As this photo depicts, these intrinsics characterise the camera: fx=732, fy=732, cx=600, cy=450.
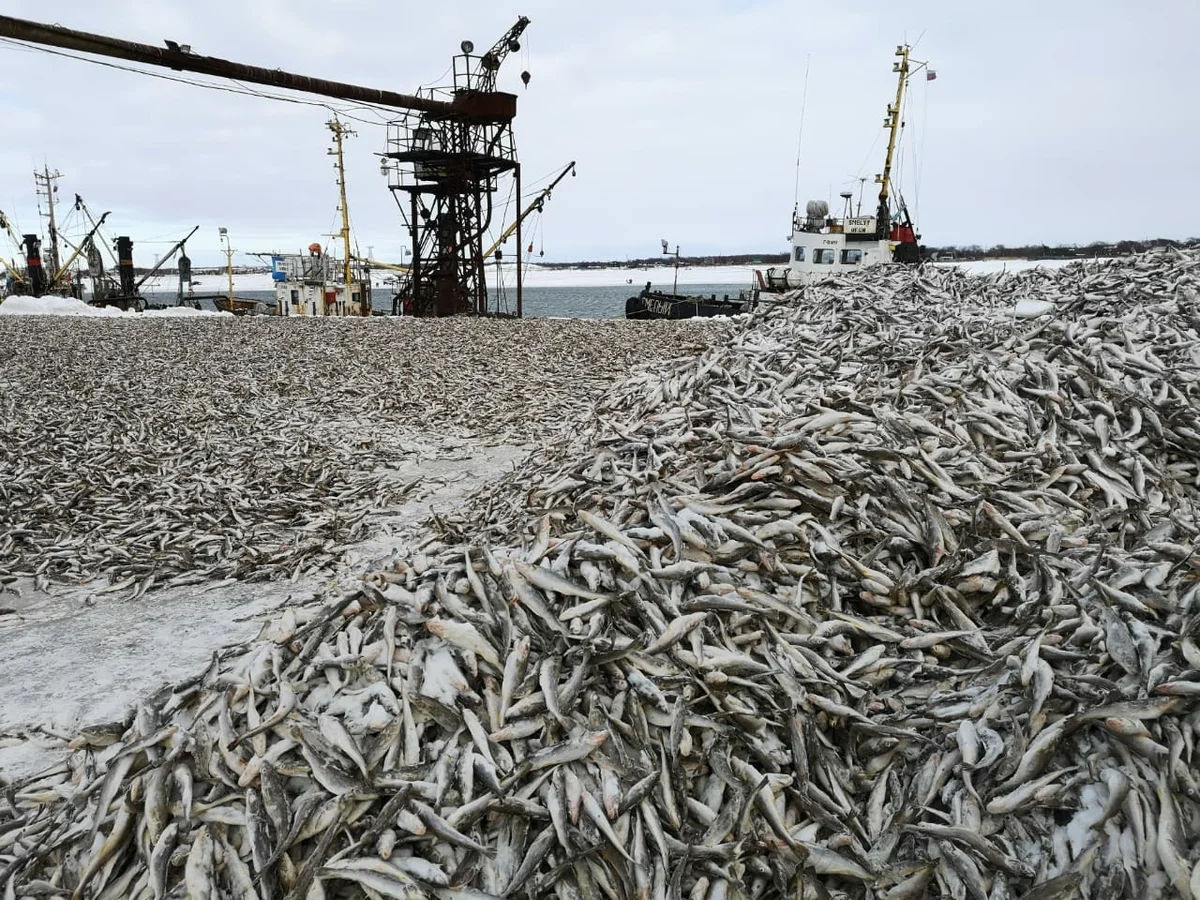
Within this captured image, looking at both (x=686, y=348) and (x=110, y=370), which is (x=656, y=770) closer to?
(x=686, y=348)

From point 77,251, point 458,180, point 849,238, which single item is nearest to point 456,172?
point 458,180

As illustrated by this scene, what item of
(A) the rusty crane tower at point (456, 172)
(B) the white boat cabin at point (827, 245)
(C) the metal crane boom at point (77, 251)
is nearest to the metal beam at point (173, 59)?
(A) the rusty crane tower at point (456, 172)

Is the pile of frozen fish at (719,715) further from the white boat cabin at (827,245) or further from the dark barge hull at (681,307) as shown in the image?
the dark barge hull at (681,307)

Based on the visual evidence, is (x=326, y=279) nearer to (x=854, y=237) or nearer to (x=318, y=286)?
(x=318, y=286)

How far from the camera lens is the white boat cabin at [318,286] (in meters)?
31.7

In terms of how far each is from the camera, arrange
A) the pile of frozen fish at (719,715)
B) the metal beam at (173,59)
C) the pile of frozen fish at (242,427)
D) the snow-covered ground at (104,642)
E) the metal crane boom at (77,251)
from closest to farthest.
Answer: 1. the pile of frozen fish at (719,715)
2. the snow-covered ground at (104,642)
3. the pile of frozen fish at (242,427)
4. the metal beam at (173,59)
5. the metal crane boom at (77,251)

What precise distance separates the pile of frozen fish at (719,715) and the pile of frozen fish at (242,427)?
299 cm

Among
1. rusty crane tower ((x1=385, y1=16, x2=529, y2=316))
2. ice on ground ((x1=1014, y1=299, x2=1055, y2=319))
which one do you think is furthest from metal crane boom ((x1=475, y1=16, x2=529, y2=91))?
ice on ground ((x1=1014, y1=299, x2=1055, y2=319))

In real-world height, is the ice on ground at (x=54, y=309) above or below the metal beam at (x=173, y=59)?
below

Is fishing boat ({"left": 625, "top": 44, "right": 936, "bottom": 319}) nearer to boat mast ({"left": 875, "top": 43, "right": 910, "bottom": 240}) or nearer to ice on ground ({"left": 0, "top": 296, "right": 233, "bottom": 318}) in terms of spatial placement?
boat mast ({"left": 875, "top": 43, "right": 910, "bottom": 240})

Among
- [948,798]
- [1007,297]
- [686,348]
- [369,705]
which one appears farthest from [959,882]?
[686,348]

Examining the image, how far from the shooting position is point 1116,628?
2.57m

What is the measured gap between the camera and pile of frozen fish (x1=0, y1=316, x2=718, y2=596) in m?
5.72

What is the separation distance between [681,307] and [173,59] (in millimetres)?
19552
